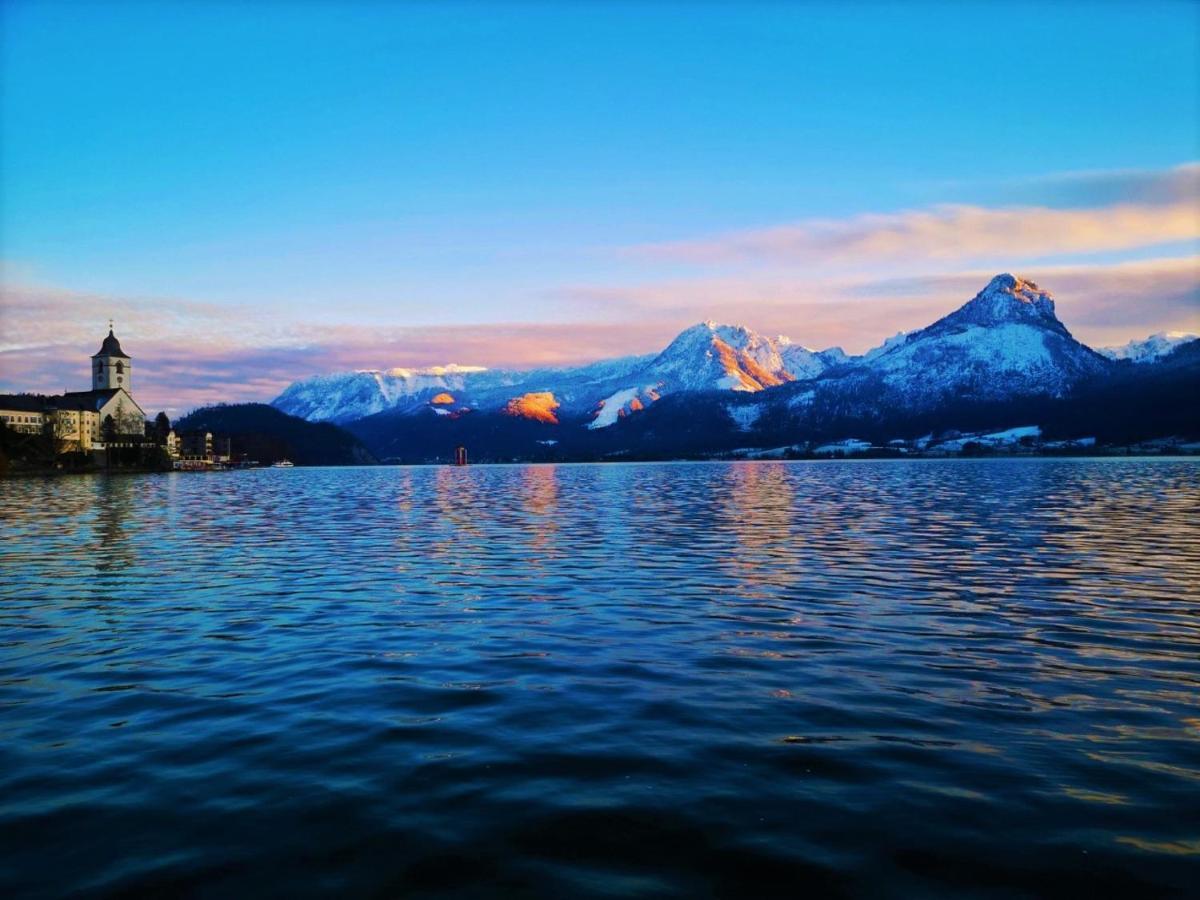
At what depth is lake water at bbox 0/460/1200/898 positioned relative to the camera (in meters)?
10.3

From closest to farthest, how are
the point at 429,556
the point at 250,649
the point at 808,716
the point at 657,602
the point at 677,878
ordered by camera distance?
the point at 677,878, the point at 808,716, the point at 250,649, the point at 657,602, the point at 429,556

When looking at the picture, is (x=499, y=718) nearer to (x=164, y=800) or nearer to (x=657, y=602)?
(x=164, y=800)

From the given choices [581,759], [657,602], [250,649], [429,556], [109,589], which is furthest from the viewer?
[429,556]

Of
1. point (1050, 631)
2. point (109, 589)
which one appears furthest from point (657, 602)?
point (109, 589)

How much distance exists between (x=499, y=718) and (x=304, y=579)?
21661 millimetres

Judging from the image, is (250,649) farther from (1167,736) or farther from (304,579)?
(1167,736)

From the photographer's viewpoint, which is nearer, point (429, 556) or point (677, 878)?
point (677, 878)

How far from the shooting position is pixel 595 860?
10.3 metres

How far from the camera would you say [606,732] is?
15.0 m

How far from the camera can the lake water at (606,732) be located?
33.7 ft

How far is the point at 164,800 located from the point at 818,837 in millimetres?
9530

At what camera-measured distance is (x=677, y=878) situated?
9836 millimetres

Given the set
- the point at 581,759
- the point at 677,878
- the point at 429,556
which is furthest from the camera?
the point at 429,556

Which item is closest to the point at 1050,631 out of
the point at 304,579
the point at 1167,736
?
the point at 1167,736
